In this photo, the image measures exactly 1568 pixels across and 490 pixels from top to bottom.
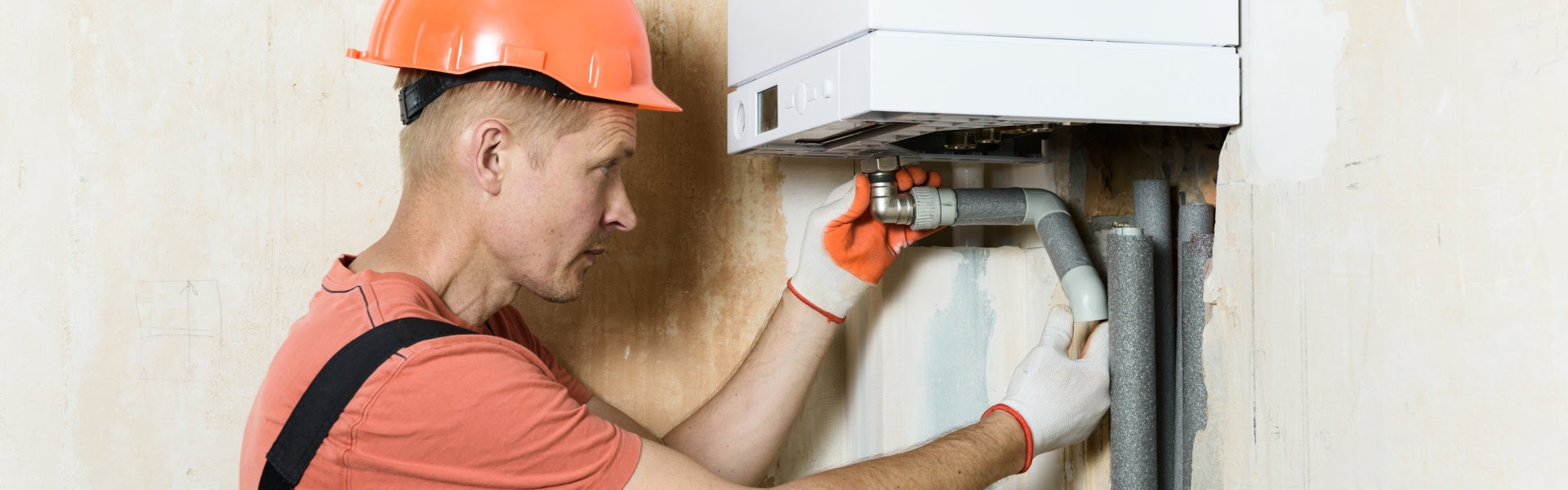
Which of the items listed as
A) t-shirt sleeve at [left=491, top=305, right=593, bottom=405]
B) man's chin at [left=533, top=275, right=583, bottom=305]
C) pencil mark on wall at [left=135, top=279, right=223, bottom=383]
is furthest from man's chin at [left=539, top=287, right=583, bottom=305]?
pencil mark on wall at [left=135, top=279, right=223, bottom=383]

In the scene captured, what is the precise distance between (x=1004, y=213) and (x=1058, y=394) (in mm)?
265

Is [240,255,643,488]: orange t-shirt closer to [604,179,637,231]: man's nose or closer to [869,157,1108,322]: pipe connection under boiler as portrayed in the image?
[604,179,637,231]: man's nose

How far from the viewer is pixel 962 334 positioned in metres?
1.49

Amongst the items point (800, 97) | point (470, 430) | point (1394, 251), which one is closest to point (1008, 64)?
point (800, 97)

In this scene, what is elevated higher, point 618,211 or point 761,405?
point 618,211

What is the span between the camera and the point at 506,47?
1038mm

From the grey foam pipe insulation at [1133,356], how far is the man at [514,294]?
0.06m

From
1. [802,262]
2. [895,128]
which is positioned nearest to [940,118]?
[895,128]

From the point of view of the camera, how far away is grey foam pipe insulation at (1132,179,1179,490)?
1198 millimetres

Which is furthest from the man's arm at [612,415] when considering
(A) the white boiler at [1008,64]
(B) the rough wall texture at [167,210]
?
(A) the white boiler at [1008,64]

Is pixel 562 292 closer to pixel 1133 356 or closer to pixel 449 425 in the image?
pixel 449 425

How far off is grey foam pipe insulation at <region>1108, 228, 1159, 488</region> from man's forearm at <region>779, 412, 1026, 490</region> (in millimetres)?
116

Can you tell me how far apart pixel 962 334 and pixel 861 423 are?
0.71ft

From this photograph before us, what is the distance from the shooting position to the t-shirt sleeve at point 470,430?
85 centimetres
